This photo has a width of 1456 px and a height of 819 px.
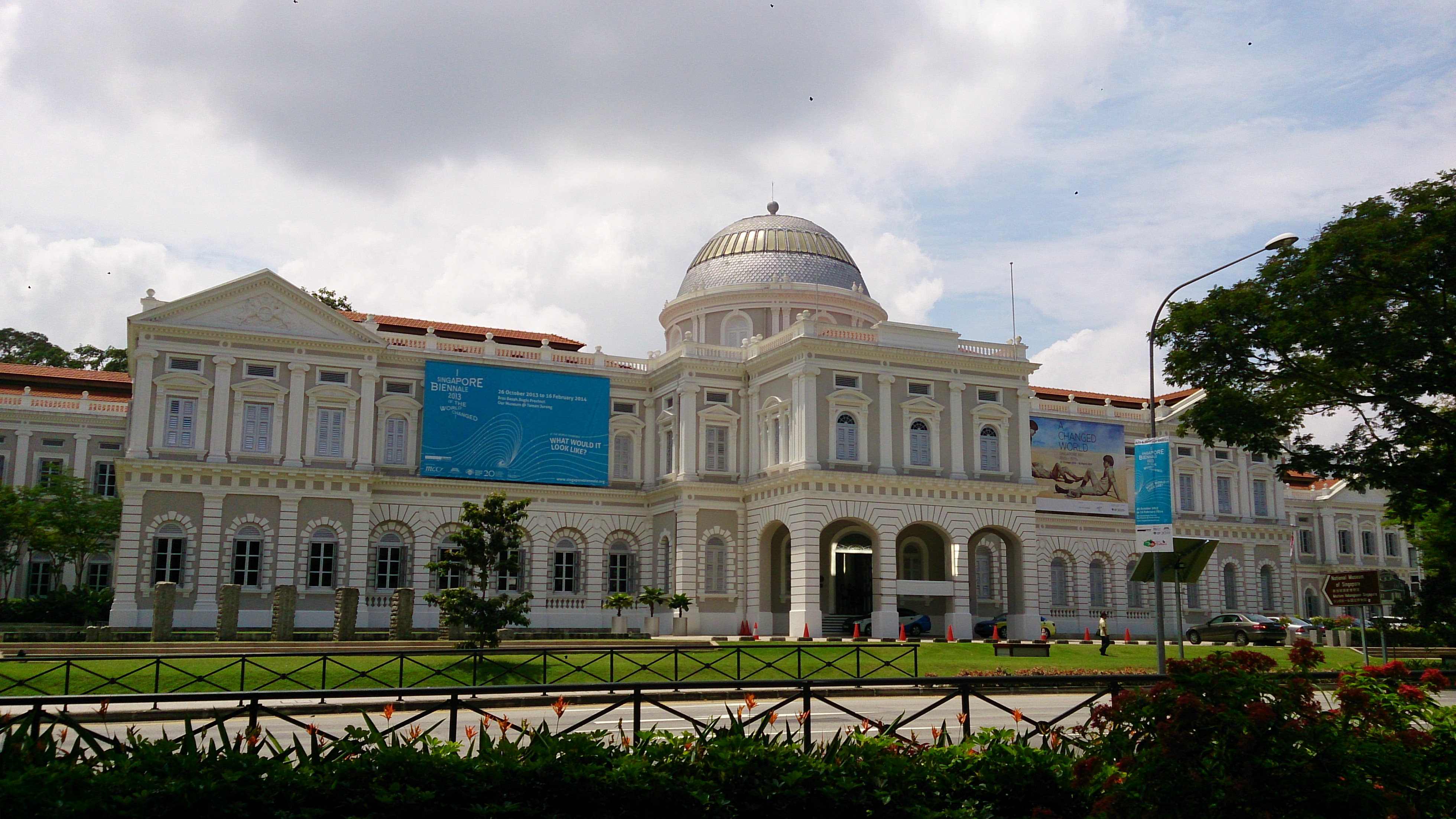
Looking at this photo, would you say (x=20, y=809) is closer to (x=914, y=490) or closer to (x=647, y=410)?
(x=914, y=490)

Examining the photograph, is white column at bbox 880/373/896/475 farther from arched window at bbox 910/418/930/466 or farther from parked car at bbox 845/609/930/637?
parked car at bbox 845/609/930/637

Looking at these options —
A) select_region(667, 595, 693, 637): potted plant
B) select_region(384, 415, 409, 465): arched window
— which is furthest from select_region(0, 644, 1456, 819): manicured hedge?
select_region(384, 415, 409, 465): arched window

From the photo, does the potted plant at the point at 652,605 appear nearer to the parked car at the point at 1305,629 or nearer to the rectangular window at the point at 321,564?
the rectangular window at the point at 321,564

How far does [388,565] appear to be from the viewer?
50344mm

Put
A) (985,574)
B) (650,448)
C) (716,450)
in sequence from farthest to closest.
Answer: (985,574)
(650,448)
(716,450)

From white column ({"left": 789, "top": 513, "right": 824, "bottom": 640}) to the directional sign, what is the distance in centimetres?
1914

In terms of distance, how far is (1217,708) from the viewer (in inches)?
297

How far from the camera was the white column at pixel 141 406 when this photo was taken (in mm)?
45844

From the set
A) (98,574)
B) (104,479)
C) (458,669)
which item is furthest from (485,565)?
(104,479)

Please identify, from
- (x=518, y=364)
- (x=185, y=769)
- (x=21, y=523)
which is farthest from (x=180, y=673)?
(x=21, y=523)

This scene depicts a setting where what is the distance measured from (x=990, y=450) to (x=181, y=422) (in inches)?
1281

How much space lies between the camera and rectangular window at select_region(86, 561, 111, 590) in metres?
57.2

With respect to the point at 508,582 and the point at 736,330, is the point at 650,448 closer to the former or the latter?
the point at 736,330

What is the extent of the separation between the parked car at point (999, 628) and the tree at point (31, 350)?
6004 cm
